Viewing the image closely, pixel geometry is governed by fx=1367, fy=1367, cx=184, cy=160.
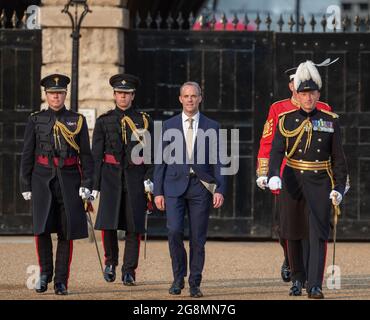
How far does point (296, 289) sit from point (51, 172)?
7.66 feet

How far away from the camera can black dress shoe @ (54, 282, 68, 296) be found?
37.7 feet

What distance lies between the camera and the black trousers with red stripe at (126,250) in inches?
492

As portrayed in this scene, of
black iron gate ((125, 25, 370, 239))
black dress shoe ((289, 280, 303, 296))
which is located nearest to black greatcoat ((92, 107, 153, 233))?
black dress shoe ((289, 280, 303, 296))

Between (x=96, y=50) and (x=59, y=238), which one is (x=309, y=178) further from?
(x=96, y=50)

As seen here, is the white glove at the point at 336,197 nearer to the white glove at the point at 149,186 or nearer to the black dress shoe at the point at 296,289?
the black dress shoe at the point at 296,289

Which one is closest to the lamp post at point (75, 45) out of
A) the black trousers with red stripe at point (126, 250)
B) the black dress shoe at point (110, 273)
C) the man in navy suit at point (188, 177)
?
the black trousers with red stripe at point (126, 250)

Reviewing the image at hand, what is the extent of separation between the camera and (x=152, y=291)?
11812 mm

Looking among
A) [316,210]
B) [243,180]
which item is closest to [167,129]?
[316,210]

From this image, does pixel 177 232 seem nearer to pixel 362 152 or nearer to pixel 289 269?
pixel 289 269

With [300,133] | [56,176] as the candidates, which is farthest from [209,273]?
[300,133]

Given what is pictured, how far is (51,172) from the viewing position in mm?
11828

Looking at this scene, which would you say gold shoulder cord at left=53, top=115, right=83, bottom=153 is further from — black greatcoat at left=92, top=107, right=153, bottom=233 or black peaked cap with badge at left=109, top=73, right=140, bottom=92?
black peaked cap with badge at left=109, top=73, right=140, bottom=92
